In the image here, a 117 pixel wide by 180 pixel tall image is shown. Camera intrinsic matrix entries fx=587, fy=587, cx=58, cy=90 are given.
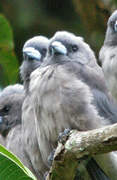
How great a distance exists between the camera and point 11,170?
3.04m

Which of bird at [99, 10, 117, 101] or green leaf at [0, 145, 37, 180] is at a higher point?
bird at [99, 10, 117, 101]

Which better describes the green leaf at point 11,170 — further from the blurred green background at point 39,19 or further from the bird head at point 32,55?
the blurred green background at point 39,19

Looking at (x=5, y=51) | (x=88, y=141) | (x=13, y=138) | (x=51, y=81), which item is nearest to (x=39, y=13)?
(x=5, y=51)

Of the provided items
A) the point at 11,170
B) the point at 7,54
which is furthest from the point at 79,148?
the point at 7,54

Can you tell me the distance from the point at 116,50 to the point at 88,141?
53.9 inches

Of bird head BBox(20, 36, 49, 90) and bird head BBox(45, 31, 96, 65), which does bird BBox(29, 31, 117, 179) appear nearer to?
bird head BBox(45, 31, 96, 65)

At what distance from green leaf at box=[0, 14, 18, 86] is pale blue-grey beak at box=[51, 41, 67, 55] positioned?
3.09ft

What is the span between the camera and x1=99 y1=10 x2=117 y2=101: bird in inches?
166

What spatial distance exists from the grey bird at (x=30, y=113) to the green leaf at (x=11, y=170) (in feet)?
5.05

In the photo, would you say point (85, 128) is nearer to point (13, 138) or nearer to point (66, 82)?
point (66, 82)

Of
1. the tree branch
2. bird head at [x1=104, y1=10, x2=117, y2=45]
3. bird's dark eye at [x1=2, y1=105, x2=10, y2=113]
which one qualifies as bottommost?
the tree branch

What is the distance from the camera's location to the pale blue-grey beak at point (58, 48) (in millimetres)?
4453

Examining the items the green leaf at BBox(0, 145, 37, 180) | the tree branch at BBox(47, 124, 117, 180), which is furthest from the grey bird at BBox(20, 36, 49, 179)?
the green leaf at BBox(0, 145, 37, 180)

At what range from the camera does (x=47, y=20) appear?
25.3 feet
